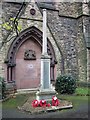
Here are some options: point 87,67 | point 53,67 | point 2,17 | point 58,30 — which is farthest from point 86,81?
point 2,17

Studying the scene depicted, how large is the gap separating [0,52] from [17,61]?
1217mm

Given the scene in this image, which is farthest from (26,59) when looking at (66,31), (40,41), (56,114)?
(56,114)

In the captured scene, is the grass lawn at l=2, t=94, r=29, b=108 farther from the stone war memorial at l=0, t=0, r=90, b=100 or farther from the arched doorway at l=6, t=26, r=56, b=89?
the arched doorway at l=6, t=26, r=56, b=89

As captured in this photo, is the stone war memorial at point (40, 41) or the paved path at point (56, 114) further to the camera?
the stone war memorial at point (40, 41)

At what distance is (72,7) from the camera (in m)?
13.6

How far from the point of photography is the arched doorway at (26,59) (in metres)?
10.6

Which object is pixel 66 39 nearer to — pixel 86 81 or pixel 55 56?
pixel 55 56

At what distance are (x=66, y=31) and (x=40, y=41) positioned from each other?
221 centimetres

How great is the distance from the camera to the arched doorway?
1062 cm

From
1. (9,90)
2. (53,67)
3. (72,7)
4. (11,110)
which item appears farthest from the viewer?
(72,7)

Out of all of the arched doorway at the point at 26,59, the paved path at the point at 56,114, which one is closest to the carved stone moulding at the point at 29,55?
the arched doorway at the point at 26,59

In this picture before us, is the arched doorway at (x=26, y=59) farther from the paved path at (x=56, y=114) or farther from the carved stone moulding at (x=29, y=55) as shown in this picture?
the paved path at (x=56, y=114)

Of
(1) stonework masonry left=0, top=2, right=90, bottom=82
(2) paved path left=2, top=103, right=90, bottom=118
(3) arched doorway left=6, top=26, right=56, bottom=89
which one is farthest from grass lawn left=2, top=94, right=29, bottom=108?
(1) stonework masonry left=0, top=2, right=90, bottom=82

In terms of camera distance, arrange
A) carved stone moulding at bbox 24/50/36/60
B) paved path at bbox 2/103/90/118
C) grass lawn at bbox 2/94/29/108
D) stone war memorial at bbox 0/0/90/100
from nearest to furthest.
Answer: paved path at bbox 2/103/90/118
grass lawn at bbox 2/94/29/108
stone war memorial at bbox 0/0/90/100
carved stone moulding at bbox 24/50/36/60
